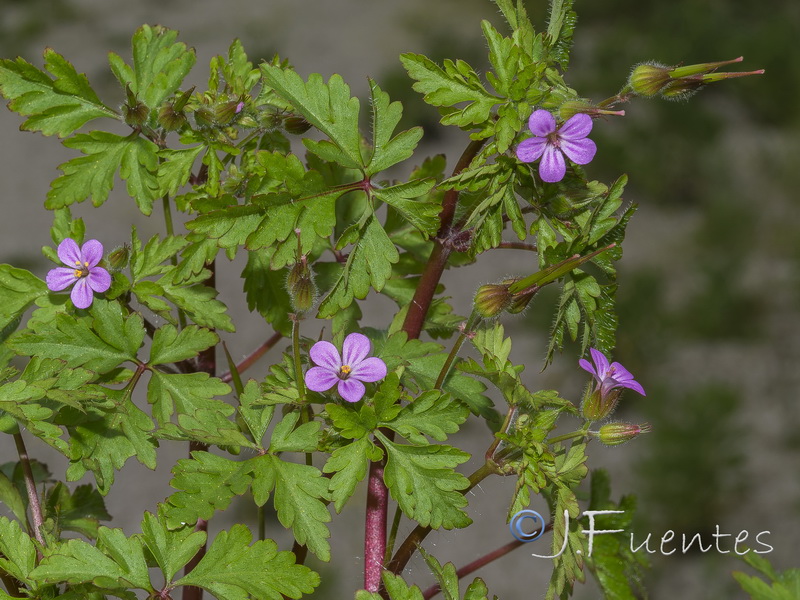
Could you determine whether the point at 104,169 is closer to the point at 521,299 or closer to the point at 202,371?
the point at 202,371

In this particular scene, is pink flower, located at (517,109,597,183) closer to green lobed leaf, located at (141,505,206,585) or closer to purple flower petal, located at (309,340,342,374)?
purple flower petal, located at (309,340,342,374)

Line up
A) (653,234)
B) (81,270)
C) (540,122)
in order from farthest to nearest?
(653,234), (81,270), (540,122)

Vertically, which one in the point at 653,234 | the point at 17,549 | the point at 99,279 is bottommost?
the point at 653,234

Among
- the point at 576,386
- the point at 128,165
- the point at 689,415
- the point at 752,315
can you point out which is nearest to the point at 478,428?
the point at 576,386

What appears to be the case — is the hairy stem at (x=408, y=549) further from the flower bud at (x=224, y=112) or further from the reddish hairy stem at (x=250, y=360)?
the flower bud at (x=224, y=112)

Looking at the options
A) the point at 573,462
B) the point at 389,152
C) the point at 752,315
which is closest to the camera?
the point at 573,462

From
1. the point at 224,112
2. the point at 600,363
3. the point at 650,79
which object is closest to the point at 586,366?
the point at 600,363

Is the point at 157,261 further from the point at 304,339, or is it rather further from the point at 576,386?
the point at 576,386
